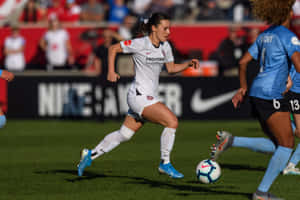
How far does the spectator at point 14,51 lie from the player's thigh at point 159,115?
12.0m

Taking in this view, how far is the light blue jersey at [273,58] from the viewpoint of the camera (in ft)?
22.9

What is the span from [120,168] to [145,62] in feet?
6.50

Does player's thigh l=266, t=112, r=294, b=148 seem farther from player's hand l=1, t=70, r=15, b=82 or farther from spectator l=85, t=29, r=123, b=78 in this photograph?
spectator l=85, t=29, r=123, b=78

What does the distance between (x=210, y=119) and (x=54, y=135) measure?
4.89m

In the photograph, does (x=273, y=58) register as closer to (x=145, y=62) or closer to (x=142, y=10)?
(x=145, y=62)

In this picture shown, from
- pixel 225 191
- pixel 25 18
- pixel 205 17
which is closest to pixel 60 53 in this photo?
pixel 25 18

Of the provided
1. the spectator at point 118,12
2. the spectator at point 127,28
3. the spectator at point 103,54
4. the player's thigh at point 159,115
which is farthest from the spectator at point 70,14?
the player's thigh at point 159,115

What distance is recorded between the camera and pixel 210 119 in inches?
725

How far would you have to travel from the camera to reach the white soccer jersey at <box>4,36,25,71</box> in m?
20.2

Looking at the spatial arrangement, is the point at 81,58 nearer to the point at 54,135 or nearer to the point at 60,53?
the point at 60,53

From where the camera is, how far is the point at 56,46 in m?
19.8

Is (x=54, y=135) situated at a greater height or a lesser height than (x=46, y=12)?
lesser

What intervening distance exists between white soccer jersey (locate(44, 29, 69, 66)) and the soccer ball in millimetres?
12177

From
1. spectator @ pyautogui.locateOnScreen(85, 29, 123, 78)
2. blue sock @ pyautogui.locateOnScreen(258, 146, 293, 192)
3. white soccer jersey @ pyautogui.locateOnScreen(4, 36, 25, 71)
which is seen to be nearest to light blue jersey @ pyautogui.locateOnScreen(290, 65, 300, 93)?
blue sock @ pyautogui.locateOnScreen(258, 146, 293, 192)
